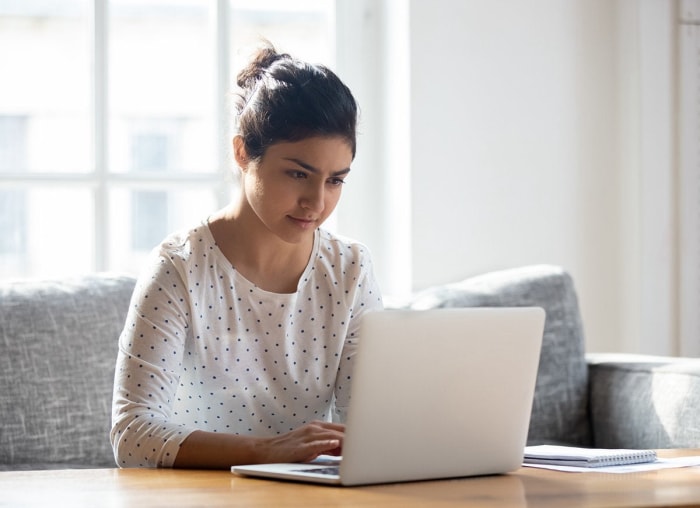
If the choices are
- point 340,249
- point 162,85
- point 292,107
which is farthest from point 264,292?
point 162,85

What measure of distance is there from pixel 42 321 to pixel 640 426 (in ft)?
4.28

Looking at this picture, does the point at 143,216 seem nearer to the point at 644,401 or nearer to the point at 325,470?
the point at 644,401

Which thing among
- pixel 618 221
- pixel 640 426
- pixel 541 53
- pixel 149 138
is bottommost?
pixel 640 426

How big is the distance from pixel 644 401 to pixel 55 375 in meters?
1.26

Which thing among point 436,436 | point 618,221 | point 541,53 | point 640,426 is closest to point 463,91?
point 541,53

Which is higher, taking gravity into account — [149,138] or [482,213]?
[149,138]

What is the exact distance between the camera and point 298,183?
5.41 feet

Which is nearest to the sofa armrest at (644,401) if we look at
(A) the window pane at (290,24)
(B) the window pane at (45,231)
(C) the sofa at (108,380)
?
(C) the sofa at (108,380)

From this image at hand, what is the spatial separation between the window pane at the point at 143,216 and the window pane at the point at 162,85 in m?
0.07

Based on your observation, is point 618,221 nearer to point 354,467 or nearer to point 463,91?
point 463,91

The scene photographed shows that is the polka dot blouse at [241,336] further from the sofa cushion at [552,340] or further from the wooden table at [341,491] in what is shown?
the sofa cushion at [552,340]

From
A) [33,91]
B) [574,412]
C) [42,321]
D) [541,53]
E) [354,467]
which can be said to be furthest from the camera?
[541,53]

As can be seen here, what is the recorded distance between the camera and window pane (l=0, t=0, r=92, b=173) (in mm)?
2760

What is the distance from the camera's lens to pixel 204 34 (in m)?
2.90
